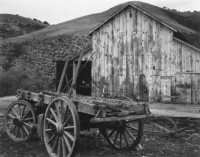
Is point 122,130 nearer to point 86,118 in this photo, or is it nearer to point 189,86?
point 86,118

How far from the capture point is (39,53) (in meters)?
43.2

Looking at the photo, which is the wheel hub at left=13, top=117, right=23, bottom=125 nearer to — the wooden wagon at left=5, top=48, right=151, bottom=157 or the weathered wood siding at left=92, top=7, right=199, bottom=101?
the wooden wagon at left=5, top=48, right=151, bottom=157

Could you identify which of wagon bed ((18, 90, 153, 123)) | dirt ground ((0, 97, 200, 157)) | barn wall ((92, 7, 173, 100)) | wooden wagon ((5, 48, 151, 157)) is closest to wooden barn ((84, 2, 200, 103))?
barn wall ((92, 7, 173, 100))

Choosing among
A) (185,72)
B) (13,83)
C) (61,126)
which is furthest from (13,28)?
(61,126)

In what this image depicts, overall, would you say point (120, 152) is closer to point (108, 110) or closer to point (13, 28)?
point (108, 110)

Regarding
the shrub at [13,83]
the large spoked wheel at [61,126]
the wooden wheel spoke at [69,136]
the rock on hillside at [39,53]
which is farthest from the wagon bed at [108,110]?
the rock on hillside at [39,53]

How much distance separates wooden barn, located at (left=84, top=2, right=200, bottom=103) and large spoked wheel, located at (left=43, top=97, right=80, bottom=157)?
40.3 feet

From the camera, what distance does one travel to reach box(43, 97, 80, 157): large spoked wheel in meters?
5.39

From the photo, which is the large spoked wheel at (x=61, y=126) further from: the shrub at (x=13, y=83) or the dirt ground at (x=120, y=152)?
the shrub at (x=13, y=83)

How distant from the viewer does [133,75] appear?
18672 mm

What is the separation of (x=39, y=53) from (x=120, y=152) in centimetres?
3822

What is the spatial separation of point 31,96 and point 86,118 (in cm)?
175

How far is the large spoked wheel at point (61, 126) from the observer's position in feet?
17.7

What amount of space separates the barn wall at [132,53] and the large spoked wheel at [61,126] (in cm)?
1155
